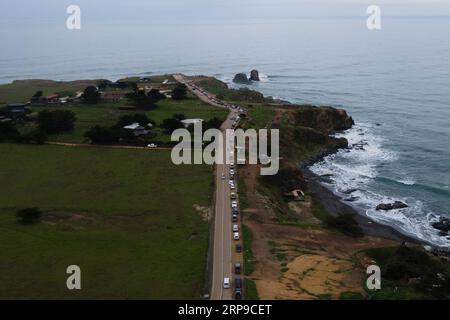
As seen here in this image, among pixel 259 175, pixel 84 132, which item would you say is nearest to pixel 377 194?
pixel 259 175

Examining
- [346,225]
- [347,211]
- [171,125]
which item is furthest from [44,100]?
[346,225]

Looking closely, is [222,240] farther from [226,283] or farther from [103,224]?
[103,224]

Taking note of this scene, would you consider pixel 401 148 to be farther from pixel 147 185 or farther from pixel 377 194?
pixel 147 185

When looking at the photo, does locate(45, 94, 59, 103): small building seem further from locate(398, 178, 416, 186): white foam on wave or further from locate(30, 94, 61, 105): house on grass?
locate(398, 178, 416, 186): white foam on wave

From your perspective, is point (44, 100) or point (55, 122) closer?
point (55, 122)

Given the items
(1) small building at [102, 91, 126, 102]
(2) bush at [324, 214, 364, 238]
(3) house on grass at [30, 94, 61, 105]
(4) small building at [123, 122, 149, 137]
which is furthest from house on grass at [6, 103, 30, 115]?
(2) bush at [324, 214, 364, 238]

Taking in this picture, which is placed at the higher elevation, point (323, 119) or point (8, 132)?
point (323, 119)

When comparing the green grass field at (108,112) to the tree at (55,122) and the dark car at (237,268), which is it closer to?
the tree at (55,122)
